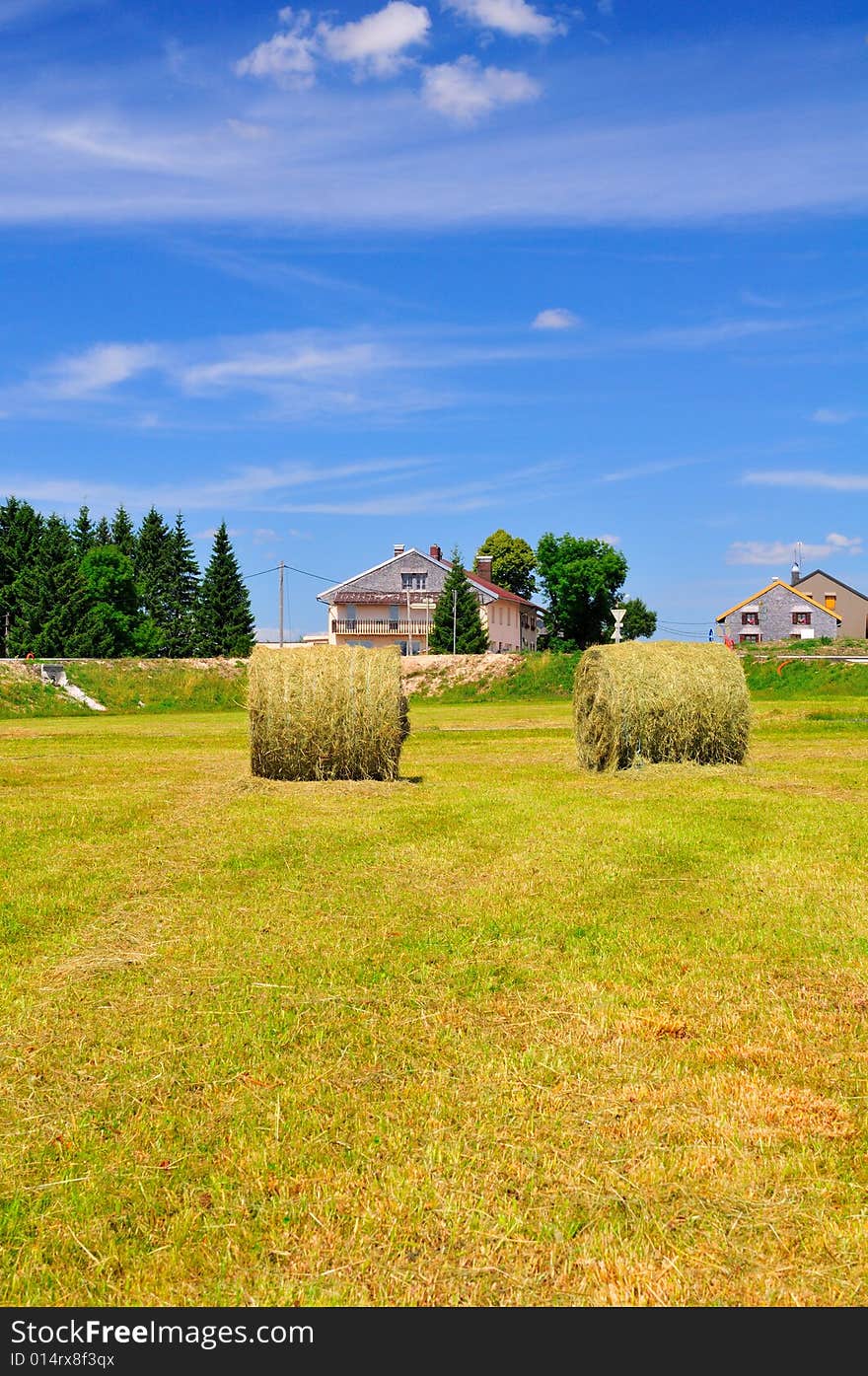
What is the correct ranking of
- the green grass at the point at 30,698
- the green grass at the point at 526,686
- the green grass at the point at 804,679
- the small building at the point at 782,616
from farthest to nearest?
1. the small building at the point at 782,616
2. the green grass at the point at 526,686
3. the green grass at the point at 30,698
4. the green grass at the point at 804,679

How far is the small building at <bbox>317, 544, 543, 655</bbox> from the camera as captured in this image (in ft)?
271

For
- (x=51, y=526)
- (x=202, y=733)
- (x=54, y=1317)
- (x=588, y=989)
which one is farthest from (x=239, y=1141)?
(x=51, y=526)

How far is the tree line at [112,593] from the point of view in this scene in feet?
229

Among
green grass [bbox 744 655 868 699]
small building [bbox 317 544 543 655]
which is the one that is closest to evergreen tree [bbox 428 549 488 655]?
small building [bbox 317 544 543 655]

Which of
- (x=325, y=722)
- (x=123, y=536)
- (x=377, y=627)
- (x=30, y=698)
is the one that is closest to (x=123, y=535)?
(x=123, y=536)

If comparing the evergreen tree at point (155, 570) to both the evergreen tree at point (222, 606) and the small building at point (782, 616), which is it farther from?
the small building at point (782, 616)

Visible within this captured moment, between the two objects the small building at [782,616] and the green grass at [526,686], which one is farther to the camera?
the small building at [782,616]

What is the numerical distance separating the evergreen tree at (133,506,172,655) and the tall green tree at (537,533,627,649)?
31727mm

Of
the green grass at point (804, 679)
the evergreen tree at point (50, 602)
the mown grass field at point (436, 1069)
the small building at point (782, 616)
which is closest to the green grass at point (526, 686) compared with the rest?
the green grass at point (804, 679)

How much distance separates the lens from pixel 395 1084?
4.84m

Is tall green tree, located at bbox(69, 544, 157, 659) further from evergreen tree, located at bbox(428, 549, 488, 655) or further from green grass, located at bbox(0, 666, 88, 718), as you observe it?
green grass, located at bbox(0, 666, 88, 718)

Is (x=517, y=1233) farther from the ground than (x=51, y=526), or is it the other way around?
(x=51, y=526)

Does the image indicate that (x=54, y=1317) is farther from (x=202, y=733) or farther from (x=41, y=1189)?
(x=202, y=733)

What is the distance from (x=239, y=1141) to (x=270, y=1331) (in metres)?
1.17
